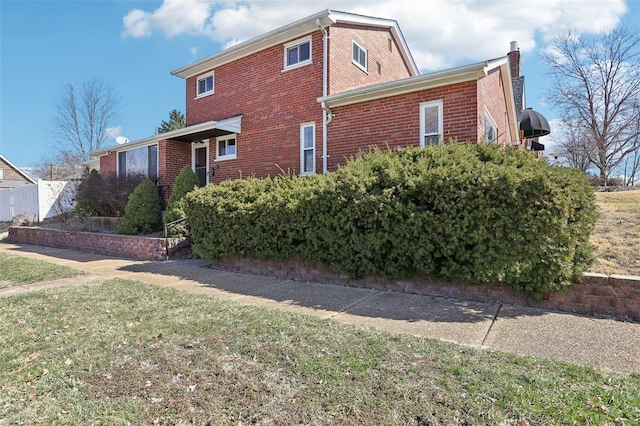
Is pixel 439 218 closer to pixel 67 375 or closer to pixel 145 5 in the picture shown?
pixel 67 375

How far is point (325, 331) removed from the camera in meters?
3.96

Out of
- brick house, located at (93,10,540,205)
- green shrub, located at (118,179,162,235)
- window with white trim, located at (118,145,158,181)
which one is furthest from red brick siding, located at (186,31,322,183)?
window with white trim, located at (118,145,158,181)

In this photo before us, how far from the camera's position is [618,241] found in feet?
20.4

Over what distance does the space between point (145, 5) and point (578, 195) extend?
451 inches

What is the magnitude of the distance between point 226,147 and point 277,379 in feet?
40.6

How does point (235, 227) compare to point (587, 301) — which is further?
point (235, 227)

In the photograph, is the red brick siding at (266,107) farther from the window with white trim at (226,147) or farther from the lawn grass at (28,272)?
the lawn grass at (28,272)

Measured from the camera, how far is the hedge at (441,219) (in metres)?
4.70

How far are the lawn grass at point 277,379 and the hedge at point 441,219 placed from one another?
184cm

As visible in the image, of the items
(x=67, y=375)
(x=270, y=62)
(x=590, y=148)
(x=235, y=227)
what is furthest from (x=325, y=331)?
(x=590, y=148)

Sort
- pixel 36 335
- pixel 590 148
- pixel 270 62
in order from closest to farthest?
pixel 36 335 → pixel 270 62 → pixel 590 148

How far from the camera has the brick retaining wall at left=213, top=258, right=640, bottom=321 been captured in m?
4.41

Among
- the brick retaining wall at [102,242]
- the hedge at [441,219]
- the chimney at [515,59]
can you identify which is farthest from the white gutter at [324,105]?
the chimney at [515,59]

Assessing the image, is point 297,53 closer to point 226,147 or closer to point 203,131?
point 203,131
